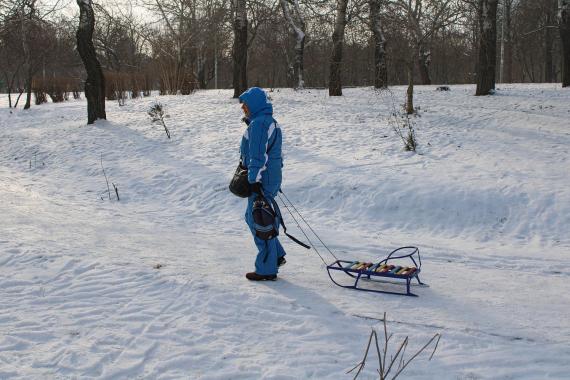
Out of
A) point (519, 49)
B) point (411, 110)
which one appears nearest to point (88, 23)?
point (411, 110)

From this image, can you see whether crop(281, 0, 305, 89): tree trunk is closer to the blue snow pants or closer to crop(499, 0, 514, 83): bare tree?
crop(499, 0, 514, 83): bare tree

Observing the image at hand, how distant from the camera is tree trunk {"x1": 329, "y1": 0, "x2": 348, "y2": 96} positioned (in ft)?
55.8

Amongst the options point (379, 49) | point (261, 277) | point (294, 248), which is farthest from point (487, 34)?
point (261, 277)

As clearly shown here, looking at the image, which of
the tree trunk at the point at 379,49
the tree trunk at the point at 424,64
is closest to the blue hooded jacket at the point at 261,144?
the tree trunk at the point at 379,49

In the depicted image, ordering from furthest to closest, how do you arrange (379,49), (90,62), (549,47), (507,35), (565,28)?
1. (507,35)
2. (549,47)
3. (379,49)
4. (565,28)
5. (90,62)

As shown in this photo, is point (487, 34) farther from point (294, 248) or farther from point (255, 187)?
point (255, 187)

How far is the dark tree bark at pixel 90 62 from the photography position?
49.3 feet

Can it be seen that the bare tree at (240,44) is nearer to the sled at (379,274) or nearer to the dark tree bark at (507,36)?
the sled at (379,274)

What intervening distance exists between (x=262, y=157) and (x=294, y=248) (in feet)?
6.20

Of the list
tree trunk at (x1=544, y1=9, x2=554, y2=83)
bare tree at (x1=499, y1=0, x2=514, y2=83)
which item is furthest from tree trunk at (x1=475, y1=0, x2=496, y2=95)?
tree trunk at (x1=544, y1=9, x2=554, y2=83)

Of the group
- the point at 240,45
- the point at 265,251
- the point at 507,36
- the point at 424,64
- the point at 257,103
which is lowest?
the point at 265,251

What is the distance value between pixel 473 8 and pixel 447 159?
30.6 feet

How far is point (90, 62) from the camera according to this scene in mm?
15484

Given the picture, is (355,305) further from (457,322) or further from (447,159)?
(447,159)
